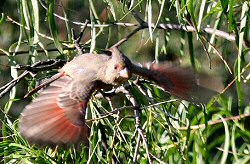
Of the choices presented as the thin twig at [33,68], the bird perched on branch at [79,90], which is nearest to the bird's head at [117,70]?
the bird perched on branch at [79,90]

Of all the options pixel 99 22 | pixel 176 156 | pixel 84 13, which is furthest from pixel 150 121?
pixel 84 13

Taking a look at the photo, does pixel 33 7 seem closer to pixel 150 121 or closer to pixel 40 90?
pixel 40 90

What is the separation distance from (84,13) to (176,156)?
3.57ft

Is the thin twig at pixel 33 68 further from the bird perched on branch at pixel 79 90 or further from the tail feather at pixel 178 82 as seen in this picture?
the tail feather at pixel 178 82

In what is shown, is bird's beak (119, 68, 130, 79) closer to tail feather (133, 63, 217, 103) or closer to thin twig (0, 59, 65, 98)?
tail feather (133, 63, 217, 103)

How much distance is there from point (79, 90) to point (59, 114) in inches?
3.1

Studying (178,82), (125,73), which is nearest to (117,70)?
(125,73)

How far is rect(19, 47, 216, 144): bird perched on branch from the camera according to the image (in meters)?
1.55

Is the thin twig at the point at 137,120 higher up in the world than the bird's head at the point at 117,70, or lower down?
lower down

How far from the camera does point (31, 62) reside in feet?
5.92

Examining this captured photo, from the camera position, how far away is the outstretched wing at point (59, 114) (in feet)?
5.06

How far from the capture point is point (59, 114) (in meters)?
1.62

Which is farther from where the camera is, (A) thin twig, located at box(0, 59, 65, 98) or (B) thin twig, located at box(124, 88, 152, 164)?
(A) thin twig, located at box(0, 59, 65, 98)

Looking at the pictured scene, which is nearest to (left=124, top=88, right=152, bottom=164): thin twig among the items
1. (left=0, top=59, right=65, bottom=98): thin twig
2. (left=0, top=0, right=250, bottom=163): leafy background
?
(left=0, top=0, right=250, bottom=163): leafy background
